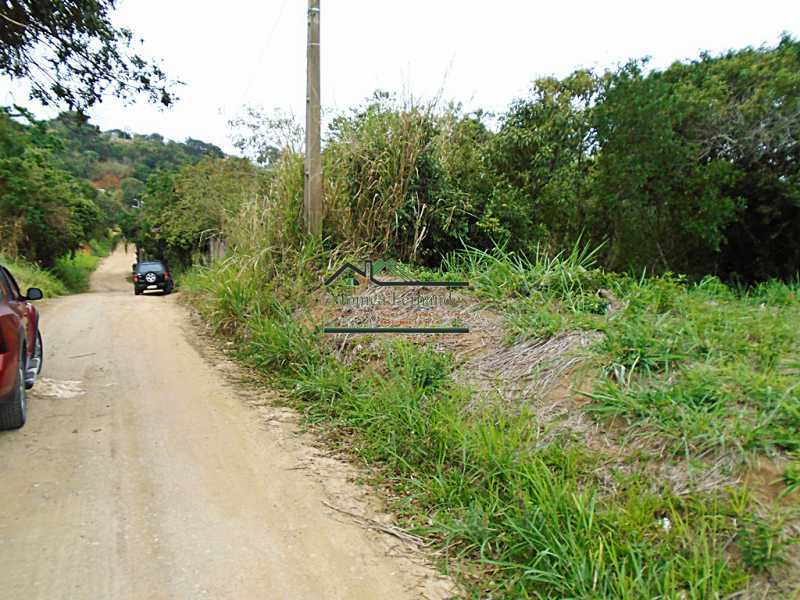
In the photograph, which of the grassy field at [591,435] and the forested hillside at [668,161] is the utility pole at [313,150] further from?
the forested hillside at [668,161]

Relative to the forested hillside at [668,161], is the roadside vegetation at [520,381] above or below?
below

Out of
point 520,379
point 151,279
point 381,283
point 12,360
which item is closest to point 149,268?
point 151,279

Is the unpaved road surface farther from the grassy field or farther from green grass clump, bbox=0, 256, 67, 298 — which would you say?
green grass clump, bbox=0, 256, 67, 298

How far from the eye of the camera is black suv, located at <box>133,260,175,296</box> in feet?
73.6

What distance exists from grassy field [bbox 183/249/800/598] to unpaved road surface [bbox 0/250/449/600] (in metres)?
0.42

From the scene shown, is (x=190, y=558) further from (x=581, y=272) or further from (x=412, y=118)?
(x=412, y=118)

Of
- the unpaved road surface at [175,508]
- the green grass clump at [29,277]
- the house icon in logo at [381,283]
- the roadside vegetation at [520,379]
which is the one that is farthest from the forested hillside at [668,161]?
the green grass clump at [29,277]

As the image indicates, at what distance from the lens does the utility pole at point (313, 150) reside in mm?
7629

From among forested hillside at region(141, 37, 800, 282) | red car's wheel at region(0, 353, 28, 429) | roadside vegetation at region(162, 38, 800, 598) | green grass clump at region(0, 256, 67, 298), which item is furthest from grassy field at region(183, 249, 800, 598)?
green grass clump at region(0, 256, 67, 298)

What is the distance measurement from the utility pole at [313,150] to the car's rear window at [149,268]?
17.5 meters

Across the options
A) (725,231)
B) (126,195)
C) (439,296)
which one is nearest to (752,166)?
(725,231)

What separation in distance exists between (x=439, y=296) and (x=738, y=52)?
1532 cm

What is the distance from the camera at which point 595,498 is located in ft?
9.18

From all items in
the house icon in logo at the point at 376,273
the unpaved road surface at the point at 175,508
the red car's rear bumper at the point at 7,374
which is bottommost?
the unpaved road surface at the point at 175,508
